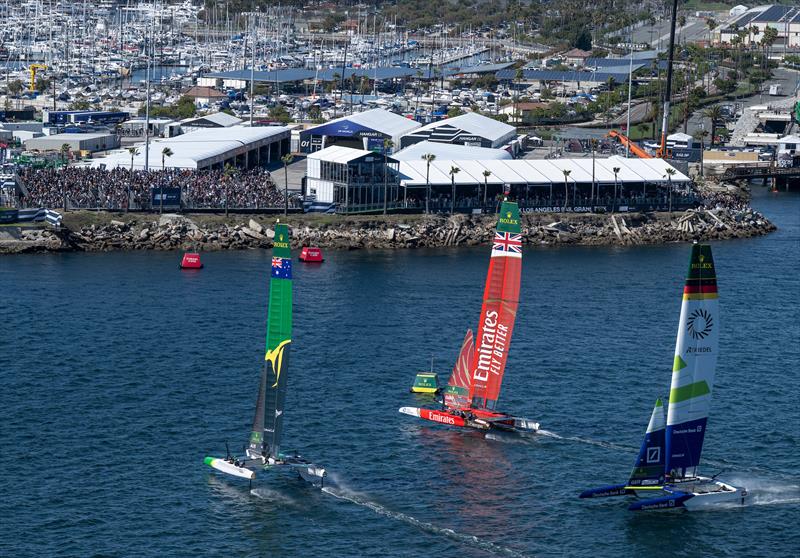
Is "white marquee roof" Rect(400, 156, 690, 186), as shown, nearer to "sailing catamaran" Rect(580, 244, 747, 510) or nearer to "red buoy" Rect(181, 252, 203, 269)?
"red buoy" Rect(181, 252, 203, 269)

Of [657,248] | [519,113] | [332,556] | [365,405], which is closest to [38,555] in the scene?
[332,556]

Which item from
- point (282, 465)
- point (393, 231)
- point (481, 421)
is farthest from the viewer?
point (393, 231)

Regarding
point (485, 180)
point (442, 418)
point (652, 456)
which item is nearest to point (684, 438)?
point (652, 456)

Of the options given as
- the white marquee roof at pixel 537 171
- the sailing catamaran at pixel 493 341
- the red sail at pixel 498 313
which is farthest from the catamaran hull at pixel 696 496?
the white marquee roof at pixel 537 171

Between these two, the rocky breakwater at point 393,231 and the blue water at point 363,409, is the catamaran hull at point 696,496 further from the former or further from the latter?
the rocky breakwater at point 393,231

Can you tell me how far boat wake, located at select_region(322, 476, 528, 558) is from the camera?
4556 cm

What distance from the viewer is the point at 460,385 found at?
58969 mm

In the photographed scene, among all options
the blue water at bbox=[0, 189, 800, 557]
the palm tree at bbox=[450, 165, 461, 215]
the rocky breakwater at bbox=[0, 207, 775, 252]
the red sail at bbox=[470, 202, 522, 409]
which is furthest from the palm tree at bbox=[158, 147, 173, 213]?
the red sail at bbox=[470, 202, 522, 409]

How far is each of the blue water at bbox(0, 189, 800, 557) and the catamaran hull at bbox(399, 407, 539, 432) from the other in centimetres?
50

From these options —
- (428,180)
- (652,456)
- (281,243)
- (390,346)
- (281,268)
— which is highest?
(428,180)

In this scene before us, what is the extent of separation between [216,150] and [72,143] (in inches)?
645

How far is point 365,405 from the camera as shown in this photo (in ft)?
198

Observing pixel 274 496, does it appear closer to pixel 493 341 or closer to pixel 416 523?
pixel 416 523

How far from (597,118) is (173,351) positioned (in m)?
114
